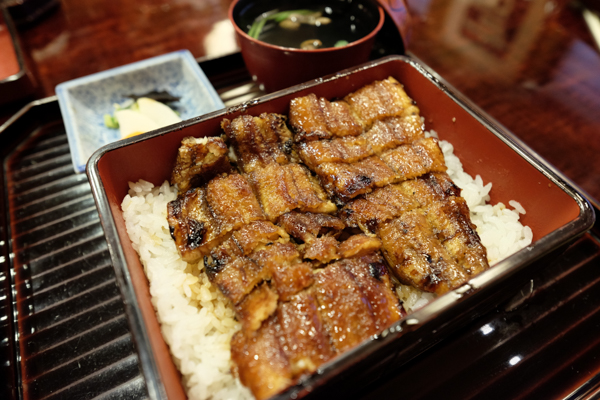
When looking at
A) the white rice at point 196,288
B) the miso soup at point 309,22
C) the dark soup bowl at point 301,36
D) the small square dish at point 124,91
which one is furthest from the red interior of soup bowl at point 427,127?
the small square dish at point 124,91

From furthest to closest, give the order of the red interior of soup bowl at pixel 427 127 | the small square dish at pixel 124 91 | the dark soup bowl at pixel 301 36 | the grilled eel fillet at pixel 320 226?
the small square dish at pixel 124 91 < the dark soup bowl at pixel 301 36 < the red interior of soup bowl at pixel 427 127 < the grilled eel fillet at pixel 320 226

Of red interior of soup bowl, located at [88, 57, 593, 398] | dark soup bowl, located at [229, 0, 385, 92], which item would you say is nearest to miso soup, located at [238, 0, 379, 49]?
dark soup bowl, located at [229, 0, 385, 92]

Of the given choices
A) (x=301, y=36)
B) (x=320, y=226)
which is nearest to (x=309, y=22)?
(x=301, y=36)

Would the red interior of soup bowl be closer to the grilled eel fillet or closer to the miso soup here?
the grilled eel fillet

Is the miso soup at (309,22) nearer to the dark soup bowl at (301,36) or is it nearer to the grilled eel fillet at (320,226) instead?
the dark soup bowl at (301,36)

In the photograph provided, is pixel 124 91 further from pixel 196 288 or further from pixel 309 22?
pixel 196 288

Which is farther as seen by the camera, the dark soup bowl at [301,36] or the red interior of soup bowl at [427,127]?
the dark soup bowl at [301,36]
